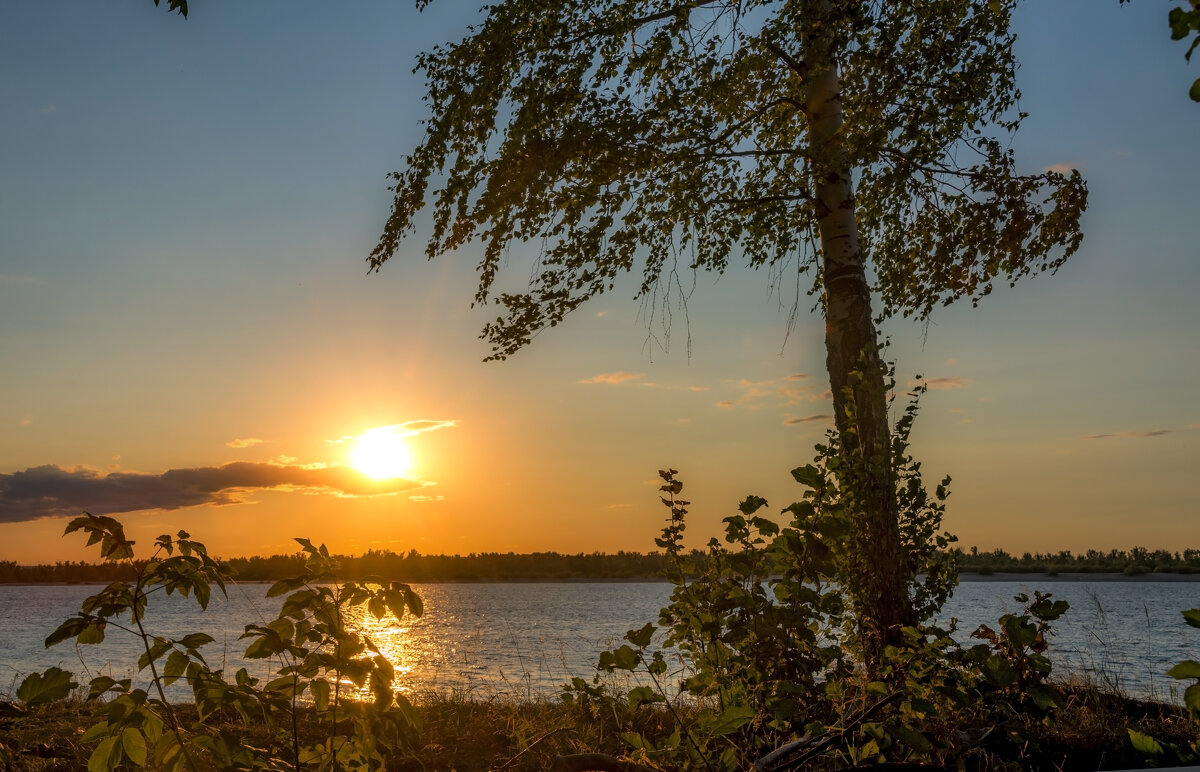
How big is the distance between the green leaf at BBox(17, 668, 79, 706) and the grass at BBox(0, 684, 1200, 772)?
9.24ft

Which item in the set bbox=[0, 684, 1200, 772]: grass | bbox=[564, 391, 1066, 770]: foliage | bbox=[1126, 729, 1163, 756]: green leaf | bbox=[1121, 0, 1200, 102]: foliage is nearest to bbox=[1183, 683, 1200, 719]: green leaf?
bbox=[1126, 729, 1163, 756]: green leaf

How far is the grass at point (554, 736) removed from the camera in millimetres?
5500

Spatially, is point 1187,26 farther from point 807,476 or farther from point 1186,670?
point 807,476

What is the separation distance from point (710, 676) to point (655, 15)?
21.6 ft

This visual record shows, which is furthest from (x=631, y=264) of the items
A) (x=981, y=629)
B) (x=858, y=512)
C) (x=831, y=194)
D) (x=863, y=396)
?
(x=981, y=629)

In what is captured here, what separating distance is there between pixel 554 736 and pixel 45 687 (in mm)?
3936

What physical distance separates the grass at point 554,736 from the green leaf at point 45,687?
282 cm

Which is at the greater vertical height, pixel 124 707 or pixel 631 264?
pixel 631 264

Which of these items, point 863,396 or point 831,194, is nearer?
point 863,396

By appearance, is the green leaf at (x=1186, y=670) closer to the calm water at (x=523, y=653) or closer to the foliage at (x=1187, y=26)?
the foliage at (x=1187, y=26)

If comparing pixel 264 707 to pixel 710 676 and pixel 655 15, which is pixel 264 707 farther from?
pixel 655 15

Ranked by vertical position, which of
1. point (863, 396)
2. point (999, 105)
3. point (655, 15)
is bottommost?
point (863, 396)

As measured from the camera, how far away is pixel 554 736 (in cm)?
595

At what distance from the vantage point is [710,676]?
4.09m
